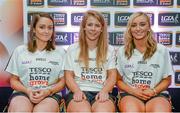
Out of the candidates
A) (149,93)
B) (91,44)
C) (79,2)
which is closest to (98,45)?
(91,44)

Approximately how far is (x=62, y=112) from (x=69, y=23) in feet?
3.96

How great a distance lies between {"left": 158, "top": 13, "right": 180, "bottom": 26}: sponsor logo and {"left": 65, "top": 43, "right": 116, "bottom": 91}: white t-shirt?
3.35 feet

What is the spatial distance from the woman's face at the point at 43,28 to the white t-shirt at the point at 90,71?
27 cm

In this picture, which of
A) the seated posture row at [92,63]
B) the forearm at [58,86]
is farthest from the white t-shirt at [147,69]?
the forearm at [58,86]

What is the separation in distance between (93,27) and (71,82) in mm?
509

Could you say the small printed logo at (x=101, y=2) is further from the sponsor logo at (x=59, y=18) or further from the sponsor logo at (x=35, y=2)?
the sponsor logo at (x=35, y=2)

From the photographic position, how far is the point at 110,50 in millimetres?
3023

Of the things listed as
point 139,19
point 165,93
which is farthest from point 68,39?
point 165,93

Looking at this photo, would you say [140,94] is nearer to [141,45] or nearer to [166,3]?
[141,45]

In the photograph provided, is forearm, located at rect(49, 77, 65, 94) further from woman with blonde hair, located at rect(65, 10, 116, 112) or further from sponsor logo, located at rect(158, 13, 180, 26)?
sponsor logo, located at rect(158, 13, 180, 26)

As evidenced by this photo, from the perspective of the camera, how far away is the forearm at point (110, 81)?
9.42 feet

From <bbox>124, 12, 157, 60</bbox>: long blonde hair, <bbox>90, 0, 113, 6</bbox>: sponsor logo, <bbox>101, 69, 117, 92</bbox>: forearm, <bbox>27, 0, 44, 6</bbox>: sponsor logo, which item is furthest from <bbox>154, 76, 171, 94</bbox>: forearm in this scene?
<bbox>27, 0, 44, 6</bbox>: sponsor logo

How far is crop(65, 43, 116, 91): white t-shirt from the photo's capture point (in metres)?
2.95

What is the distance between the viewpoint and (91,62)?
9.82 ft
